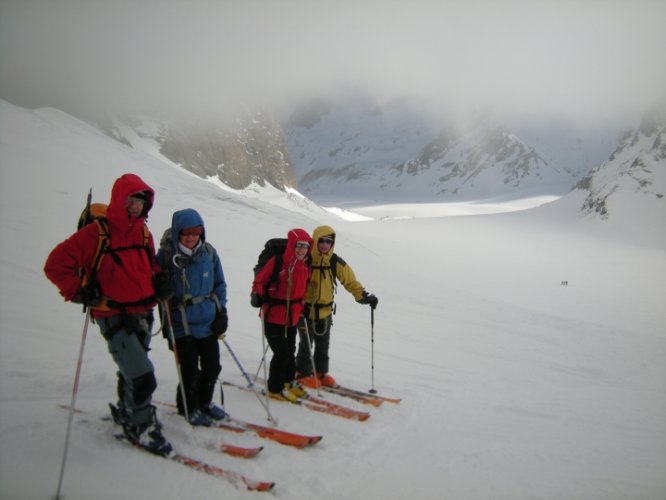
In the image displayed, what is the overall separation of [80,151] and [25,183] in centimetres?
863

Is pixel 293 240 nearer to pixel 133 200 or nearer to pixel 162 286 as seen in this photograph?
pixel 162 286

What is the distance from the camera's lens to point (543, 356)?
9.53m

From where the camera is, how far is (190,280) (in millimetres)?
4000

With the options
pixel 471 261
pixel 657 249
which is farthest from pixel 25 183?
pixel 657 249

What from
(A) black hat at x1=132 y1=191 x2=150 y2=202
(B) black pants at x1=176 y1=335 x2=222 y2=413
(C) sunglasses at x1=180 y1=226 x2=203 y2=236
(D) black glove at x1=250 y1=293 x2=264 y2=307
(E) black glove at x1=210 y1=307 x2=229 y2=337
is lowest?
(B) black pants at x1=176 y1=335 x2=222 y2=413

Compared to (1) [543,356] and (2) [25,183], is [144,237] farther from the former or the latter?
(2) [25,183]

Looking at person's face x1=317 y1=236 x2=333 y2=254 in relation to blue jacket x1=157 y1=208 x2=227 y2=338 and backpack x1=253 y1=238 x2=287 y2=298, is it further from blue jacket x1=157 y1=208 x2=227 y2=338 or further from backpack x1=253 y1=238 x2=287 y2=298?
blue jacket x1=157 y1=208 x2=227 y2=338

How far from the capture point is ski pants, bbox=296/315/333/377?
18.4ft

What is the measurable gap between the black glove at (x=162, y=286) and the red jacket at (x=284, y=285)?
1.27 metres

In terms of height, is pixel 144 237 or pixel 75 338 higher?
pixel 144 237

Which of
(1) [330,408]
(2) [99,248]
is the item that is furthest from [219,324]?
(1) [330,408]

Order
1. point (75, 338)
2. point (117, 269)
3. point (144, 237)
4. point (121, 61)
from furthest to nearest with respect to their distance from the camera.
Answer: point (121, 61), point (75, 338), point (144, 237), point (117, 269)

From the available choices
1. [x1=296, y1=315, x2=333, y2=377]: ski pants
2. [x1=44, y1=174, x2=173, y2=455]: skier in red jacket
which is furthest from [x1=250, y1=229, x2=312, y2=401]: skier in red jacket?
[x1=44, y1=174, x2=173, y2=455]: skier in red jacket

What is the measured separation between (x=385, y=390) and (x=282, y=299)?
2.18m
